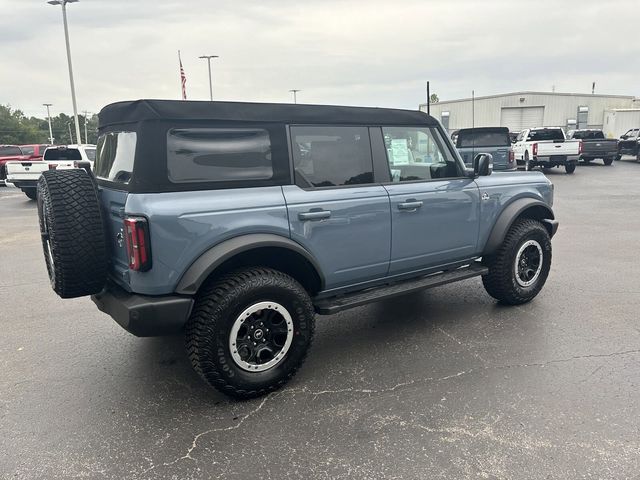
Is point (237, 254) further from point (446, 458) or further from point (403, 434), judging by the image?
point (446, 458)

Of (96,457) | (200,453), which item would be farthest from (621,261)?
(96,457)

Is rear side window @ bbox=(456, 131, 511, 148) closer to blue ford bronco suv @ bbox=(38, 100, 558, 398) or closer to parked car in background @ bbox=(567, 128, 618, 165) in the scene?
parked car in background @ bbox=(567, 128, 618, 165)

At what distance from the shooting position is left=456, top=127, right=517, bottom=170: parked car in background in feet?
51.1

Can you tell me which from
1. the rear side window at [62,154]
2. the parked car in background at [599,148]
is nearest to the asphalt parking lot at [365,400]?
the rear side window at [62,154]

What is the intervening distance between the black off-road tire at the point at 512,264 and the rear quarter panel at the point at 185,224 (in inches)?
98.4

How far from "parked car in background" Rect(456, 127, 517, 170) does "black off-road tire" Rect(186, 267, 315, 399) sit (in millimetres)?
13347

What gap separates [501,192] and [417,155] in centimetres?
101

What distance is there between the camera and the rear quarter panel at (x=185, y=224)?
294cm

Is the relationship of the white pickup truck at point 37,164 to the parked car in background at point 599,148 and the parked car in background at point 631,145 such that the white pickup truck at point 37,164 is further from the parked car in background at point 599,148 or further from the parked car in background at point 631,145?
the parked car in background at point 631,145

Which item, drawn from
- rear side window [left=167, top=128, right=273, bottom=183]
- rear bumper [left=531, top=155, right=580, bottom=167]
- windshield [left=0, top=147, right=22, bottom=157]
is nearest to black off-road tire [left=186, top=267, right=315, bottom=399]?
rear side window [left=167, top=128, right=273, bottom=183]

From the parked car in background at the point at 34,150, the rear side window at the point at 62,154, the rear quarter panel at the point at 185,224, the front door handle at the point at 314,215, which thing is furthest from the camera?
the parked car in background at the point at 34,150

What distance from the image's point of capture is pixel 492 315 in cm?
477

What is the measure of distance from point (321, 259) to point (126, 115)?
1.63m

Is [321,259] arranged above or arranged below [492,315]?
above
